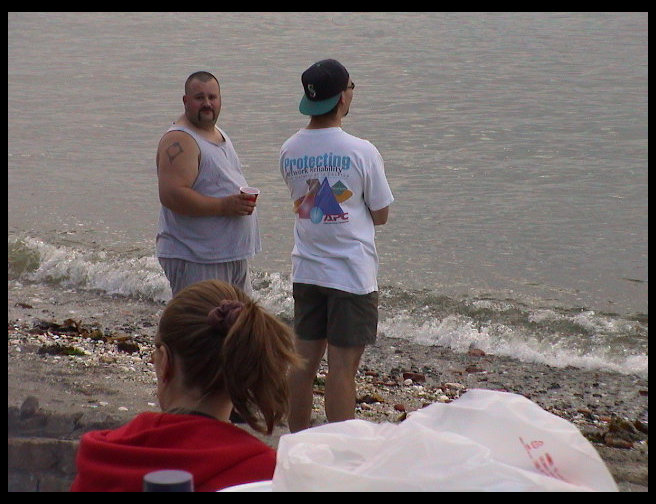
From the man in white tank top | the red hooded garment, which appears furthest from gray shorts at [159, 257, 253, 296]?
the red hooded garment

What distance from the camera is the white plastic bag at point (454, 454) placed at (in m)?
1.65

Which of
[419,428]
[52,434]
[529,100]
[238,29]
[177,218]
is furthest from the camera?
[238,29]

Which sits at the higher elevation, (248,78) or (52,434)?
(248,78)

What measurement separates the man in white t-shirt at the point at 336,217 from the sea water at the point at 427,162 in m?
3.22

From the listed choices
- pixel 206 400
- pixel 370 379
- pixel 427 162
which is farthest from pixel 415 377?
pixel 427 162

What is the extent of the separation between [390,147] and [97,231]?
18.0ft

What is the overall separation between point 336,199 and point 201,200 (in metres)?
0.67

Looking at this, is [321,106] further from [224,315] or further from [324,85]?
[224,315]

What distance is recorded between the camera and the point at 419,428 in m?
1.75

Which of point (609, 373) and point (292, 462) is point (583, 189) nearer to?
point (609, 373)

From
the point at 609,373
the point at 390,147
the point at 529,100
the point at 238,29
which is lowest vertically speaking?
the point at 609,373

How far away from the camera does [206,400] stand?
95.6 inches
